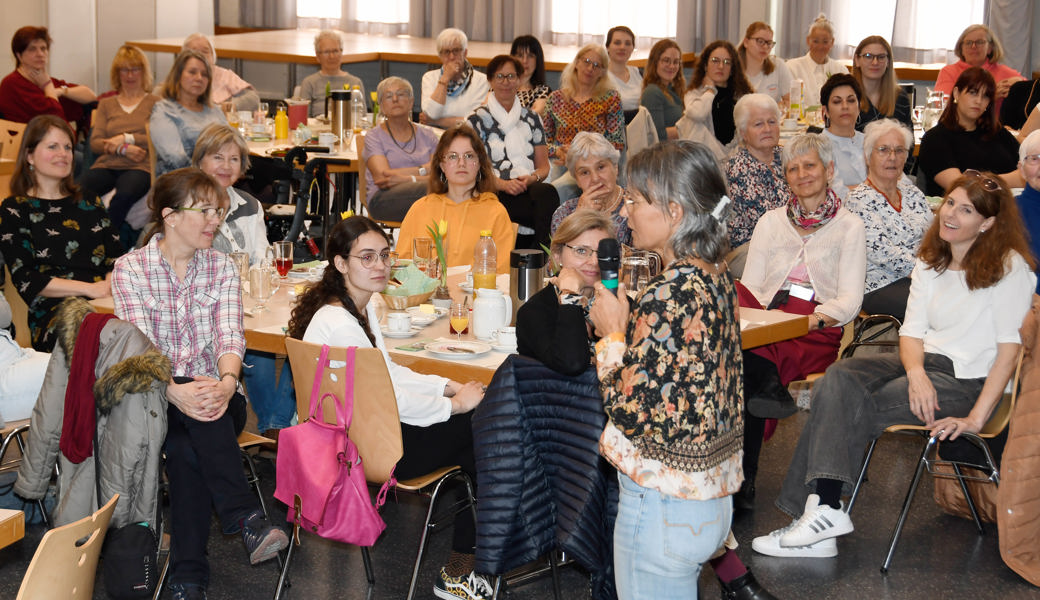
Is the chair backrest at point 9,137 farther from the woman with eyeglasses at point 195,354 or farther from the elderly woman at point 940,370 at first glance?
the elderly woman at point 940,370

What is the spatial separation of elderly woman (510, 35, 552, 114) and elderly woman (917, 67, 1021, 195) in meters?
2.43

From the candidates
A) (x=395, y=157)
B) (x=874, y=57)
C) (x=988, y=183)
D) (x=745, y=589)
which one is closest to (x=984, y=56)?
(x=874, y=57)

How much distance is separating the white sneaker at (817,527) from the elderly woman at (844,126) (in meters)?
2.60

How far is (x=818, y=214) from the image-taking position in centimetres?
444

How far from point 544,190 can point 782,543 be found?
3.12 metres

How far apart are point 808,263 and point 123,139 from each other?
13.5 feet

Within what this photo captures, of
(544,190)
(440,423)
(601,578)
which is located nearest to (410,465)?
(440,423)

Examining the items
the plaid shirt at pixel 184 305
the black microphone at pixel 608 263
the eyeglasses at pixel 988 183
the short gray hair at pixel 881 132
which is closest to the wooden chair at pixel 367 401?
the plaid shirt at pixel 184 305

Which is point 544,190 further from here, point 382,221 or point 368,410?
point 368,410

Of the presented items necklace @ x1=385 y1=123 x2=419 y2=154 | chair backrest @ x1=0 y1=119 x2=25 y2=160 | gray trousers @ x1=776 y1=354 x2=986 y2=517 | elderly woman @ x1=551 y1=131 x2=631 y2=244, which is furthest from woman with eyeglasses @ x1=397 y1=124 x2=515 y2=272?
chair backrest @ x1=0 y1=119 x2=25 y2=160

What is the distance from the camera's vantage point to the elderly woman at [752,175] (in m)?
5.18

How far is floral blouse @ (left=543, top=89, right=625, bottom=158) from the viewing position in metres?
6.84

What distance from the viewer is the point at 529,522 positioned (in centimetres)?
285

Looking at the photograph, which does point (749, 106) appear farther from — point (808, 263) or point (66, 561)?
point (66, 561)
